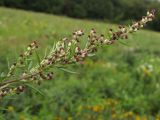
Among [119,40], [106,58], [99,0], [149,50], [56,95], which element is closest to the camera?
[119,40]

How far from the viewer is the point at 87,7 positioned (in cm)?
4188

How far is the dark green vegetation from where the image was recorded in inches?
1502

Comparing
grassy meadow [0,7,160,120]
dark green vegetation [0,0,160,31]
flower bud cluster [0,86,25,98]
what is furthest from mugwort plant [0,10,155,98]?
dark green vegetation [0,0,160,31]

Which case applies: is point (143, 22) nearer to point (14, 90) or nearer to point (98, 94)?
point (14, 90)

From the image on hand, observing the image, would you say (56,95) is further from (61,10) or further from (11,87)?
(61,10)

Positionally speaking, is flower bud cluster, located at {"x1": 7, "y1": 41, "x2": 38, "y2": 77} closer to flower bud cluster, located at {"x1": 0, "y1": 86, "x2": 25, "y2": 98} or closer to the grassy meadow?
flower bud cluster, located at {"x1": 0, "y1": 86, "x2": 25, "y2": 98}

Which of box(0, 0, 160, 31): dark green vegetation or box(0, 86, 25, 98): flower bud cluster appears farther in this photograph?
box(0, 0, 160, 31): dark green vegetation

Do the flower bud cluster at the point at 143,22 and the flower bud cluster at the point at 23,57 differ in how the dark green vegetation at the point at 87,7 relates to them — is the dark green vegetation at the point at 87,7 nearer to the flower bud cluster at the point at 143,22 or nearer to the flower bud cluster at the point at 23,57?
the flower bud cluster at the point at 23,57

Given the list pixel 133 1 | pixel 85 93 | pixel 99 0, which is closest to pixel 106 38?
pixel 85 93

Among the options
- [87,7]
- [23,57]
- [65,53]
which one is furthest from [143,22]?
[87,7]

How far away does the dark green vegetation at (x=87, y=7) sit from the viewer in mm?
38156

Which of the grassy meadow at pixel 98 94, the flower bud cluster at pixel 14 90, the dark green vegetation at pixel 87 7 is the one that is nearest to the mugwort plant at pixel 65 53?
the flower bud cluster at pixel 14 90

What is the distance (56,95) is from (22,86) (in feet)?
20.3

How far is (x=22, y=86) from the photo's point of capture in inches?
65.2
